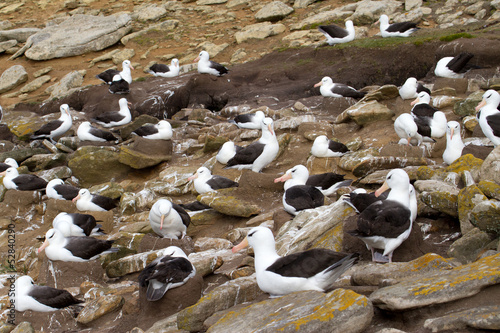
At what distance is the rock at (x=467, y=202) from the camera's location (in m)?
6.00

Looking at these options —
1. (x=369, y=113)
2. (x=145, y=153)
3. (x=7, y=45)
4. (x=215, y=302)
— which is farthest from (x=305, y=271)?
(x=7, y=45)

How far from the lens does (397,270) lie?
16.5 ft

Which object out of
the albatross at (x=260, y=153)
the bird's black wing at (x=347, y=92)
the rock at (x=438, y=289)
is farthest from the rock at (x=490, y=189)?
the bird's black wing at (x=347, y=92)

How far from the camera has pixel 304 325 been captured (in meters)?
3.98

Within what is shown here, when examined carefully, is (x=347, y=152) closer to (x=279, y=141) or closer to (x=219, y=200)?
(x=279, y=141)

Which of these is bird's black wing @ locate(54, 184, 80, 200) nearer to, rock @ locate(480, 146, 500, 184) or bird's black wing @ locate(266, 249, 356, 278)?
bird's black wing @ locate(266, 249, 356, 278)

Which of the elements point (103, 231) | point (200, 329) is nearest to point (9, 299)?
point (103, 231)

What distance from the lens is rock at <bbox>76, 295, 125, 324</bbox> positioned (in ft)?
22.7

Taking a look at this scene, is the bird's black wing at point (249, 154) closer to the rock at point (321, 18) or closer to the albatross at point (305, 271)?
the albatross at point (305, 271)

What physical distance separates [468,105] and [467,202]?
6.21 meters

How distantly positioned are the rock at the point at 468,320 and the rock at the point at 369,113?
910 cm

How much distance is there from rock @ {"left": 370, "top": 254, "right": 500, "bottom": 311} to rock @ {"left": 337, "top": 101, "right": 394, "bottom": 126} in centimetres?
864

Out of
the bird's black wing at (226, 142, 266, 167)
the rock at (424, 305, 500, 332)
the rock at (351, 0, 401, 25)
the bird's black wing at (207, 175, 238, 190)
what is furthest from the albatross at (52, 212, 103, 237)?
the rock at (351, 0, 401, 25)

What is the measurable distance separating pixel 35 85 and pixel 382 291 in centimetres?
2325
